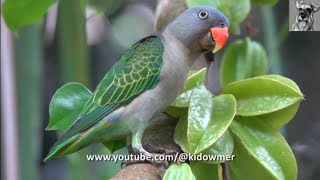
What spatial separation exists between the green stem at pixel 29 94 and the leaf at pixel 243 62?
28cm

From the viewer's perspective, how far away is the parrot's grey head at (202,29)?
0.47m

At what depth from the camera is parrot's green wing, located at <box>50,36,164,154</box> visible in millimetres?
462

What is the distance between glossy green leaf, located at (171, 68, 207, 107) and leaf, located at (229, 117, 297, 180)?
5 cm

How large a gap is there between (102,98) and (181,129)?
80 mm

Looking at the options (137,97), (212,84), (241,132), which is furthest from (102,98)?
(212,84)

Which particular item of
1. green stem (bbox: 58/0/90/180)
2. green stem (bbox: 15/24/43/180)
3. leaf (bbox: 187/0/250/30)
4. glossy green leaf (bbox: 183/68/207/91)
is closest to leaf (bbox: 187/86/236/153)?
glossy green leaf (bbox: 183/68/207/91)

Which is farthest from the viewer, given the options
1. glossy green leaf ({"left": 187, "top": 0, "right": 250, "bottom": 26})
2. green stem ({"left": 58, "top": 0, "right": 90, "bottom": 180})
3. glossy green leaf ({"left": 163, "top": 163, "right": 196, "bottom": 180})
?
green stem ({"left": 58, "top": 0, "right": 90, "bottom": 180})

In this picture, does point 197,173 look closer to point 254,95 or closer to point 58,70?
point 254,95

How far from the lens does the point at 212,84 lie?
687 millimetres

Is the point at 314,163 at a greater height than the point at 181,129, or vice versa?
the point at 181,129

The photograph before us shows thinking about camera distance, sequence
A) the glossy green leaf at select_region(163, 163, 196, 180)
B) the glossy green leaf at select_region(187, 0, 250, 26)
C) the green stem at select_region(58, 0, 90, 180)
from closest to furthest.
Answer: the glossy green leaf at select_region(163, 163, 196, 180)
the glossy green leaf at select_region(187, 0, 250, 26)
the green stem at select_region(58, 0, 90, 180)

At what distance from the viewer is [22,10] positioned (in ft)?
1.99

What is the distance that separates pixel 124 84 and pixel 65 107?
73 mm

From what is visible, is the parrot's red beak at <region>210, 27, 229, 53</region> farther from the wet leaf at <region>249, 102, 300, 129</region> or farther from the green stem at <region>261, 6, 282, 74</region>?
the green stem at <region>261, 6, 282, 74</region>
